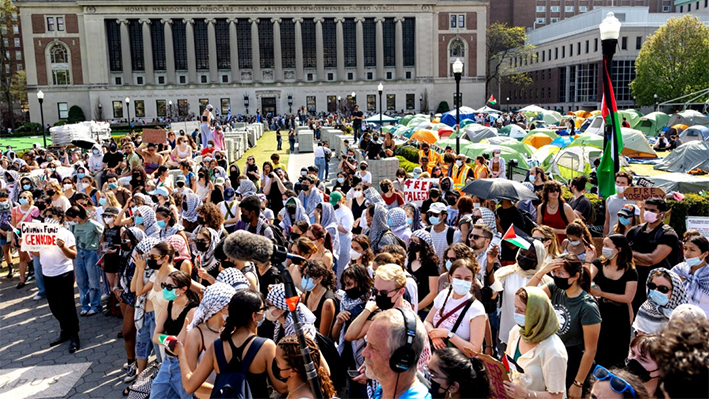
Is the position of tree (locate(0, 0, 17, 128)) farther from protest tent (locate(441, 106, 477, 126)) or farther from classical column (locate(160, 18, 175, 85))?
protest tent (locate(441, 106, 477, 126))

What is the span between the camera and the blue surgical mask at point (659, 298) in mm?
5047

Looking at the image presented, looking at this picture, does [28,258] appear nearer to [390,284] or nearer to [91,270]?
[91,270]

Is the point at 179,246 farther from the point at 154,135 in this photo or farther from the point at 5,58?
the point at 5,58

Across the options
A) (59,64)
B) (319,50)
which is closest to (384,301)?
(319,50)

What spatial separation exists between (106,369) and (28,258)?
18.4ft

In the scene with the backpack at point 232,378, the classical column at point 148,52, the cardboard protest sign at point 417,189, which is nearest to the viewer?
the backpack at point 232,378

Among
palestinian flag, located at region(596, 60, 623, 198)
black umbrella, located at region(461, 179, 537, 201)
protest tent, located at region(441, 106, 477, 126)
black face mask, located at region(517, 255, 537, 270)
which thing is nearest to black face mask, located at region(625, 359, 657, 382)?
black face mask, located at region(517, 255, 537, 270)

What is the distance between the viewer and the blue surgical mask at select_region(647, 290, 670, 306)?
16.6 feet

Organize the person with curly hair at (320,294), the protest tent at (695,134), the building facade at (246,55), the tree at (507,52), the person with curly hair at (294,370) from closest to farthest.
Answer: the person with curly hair at (294,370) < the person with curly hair at (320,294) < the protest tent at (695,134) < the building facade at (246,55) < the tree at (507,52)

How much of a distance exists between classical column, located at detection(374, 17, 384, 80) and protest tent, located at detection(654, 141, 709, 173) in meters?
60.9

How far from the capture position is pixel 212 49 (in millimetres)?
83250

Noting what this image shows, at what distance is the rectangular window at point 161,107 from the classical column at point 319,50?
2355 centimetres

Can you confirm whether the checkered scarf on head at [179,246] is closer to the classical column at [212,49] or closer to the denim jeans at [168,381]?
the denim jeans at [168,381]

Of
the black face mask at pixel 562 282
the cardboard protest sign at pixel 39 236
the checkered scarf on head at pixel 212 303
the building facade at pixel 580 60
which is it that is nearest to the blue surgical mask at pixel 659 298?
the black face mask at pixel 562 282
